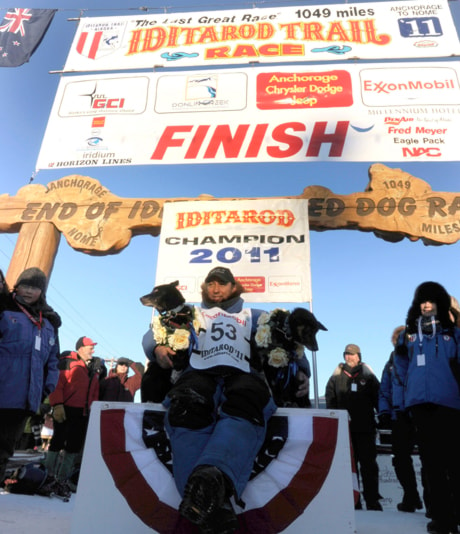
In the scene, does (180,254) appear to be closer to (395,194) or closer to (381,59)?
(395,194)

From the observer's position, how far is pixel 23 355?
2.33m

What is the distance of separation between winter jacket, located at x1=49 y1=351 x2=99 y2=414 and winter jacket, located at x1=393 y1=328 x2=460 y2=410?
117 inches

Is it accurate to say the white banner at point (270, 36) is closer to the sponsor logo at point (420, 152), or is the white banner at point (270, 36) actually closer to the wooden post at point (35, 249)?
the sponsor logo at point (420, 152)

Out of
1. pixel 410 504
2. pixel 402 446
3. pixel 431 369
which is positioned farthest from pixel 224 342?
pixel 410 504

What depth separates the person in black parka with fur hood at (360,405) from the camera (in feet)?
10.8

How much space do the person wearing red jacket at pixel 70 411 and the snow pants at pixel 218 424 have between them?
103 inches

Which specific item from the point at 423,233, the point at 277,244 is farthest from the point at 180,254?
the point at 423,233

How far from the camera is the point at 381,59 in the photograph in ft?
16.8

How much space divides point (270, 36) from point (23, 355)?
17.1 ft

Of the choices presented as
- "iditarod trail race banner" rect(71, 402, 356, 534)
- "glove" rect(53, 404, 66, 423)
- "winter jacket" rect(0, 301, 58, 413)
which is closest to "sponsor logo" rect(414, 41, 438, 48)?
"iditarod trail race banner" rect(71, 402, 356, 534)

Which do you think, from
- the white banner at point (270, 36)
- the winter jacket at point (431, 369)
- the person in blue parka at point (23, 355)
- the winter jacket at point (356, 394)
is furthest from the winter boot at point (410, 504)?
the white banner at point (270, 36)

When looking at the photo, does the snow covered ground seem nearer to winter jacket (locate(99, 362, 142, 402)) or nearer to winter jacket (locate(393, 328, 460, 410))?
winter jacket (locate(393, 328, 460, 410))

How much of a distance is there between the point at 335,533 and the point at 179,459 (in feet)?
2.18

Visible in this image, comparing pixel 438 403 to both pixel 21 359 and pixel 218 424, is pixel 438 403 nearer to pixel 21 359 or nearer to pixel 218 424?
pixel 218 424
